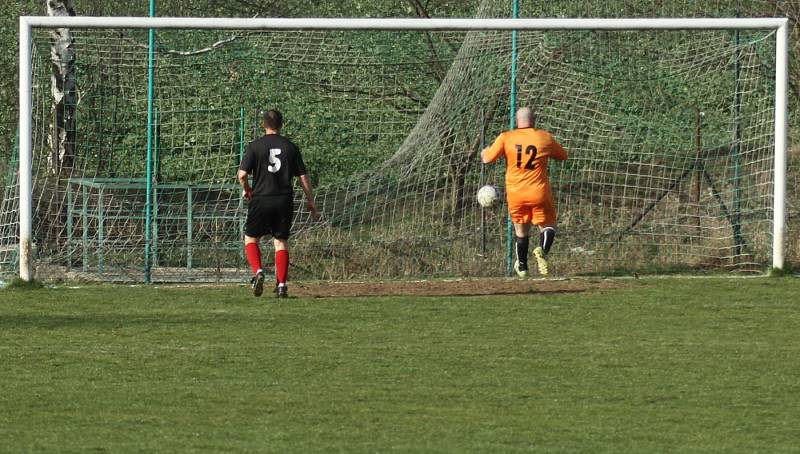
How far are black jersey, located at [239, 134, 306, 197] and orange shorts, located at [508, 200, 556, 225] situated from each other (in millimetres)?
2204

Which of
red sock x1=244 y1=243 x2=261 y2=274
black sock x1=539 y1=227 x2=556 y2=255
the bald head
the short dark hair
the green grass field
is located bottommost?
the green grass field

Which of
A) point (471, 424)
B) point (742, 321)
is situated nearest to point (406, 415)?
point (471, 424)

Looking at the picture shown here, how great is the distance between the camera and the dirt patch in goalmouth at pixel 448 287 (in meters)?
12.5

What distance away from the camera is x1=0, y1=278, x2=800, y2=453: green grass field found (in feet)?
22.5

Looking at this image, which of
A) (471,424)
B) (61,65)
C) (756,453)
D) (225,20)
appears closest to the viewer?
(756,453)

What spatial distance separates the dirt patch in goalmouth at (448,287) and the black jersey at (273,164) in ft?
3.14

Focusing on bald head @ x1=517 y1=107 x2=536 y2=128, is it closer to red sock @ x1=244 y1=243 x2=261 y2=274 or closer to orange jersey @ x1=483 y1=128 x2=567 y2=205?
orange jersey @ x1=483 y1=128 x2=567 y2=205

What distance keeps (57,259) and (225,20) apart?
291cm

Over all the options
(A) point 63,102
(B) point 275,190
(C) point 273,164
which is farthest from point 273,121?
(A) point 63,102

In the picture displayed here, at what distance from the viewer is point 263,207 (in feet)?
39.6

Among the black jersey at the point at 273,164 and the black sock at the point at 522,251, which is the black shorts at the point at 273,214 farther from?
the black sock at the point at 522,251

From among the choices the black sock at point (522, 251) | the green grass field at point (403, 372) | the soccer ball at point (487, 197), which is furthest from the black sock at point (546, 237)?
the green grass field at point (403, 372)

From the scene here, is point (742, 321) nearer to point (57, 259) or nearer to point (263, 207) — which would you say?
point (263, 207)

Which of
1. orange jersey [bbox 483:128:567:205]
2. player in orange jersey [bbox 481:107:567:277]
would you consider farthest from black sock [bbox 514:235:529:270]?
orange jersey [bbox 483:128:567:205]
